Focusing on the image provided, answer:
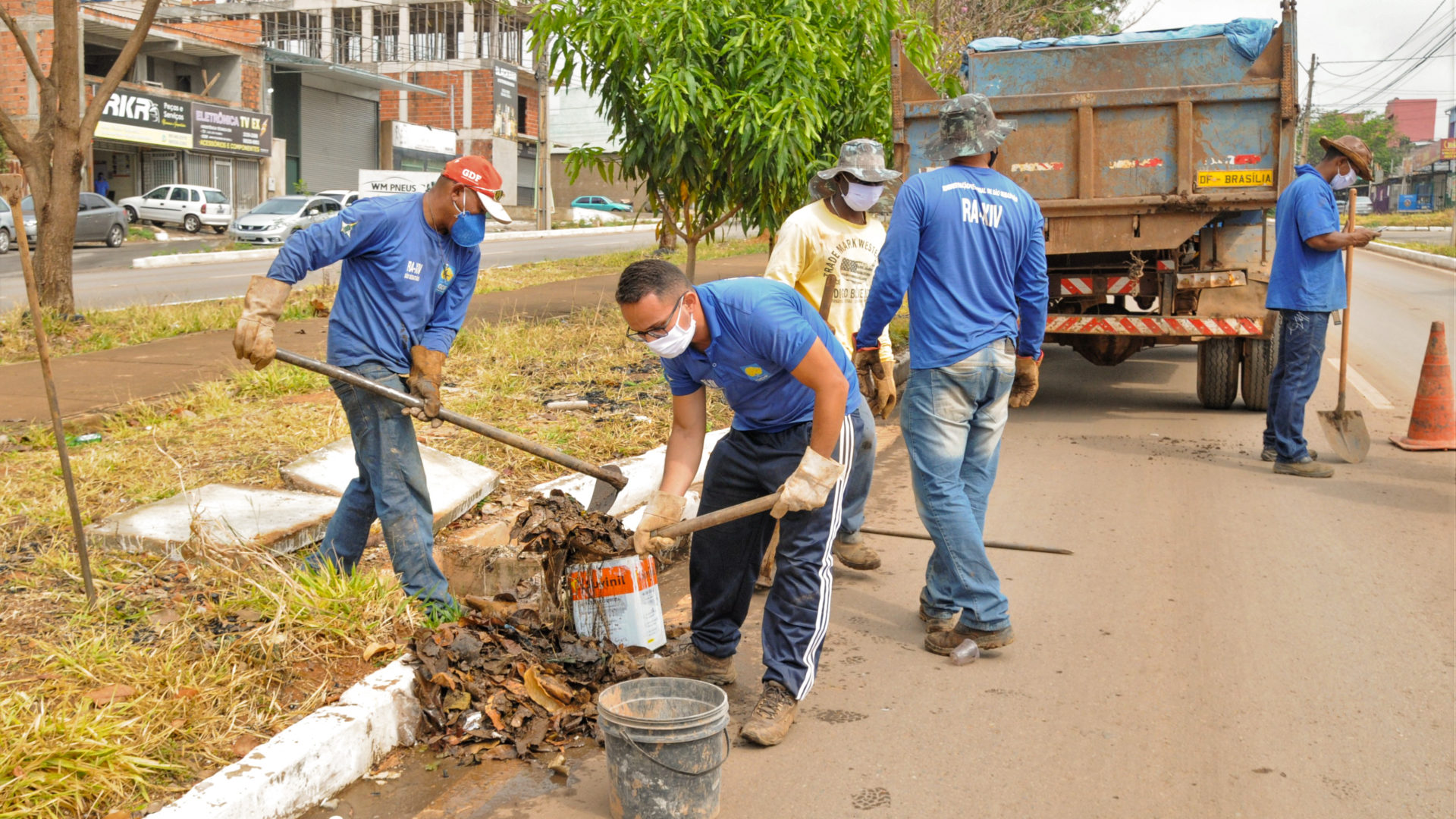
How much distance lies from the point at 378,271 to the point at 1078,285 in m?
6.01

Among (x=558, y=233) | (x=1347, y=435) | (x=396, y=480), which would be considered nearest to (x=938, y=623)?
(x=396, y=480)

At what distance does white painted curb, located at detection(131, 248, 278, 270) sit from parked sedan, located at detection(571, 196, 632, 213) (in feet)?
92.5

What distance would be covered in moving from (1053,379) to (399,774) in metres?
8.54

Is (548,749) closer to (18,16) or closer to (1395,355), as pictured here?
(1395,355)

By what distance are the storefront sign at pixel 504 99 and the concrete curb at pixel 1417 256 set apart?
3353 cm

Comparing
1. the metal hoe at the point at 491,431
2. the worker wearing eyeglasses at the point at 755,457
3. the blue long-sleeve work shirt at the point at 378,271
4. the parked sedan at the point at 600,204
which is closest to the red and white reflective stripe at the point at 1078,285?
the metal hoe at the point at 491,431

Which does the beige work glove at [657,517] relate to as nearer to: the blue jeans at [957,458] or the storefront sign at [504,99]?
the blue jeans at [957,458]

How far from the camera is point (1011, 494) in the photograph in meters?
6.50

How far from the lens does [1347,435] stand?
23.6 feet

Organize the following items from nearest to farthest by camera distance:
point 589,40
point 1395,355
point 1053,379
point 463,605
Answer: point 463,605
point 589,40
point 1053,379
point 1395,355

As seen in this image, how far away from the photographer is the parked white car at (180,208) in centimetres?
3219

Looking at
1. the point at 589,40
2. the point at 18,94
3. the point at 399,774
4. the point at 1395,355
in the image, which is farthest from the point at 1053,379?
the point at 18,94

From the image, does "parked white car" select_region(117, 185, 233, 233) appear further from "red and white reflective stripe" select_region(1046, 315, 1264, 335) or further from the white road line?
the white road line

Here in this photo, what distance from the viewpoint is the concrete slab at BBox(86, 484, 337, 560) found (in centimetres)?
457
